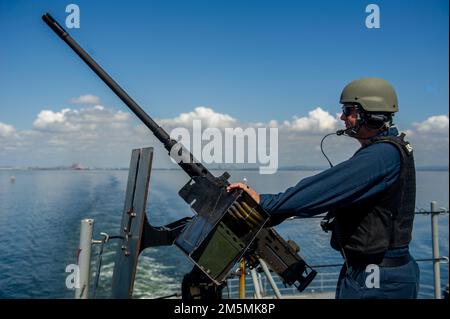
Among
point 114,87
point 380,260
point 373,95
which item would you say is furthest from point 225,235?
point 114,87

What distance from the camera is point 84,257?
2.71m

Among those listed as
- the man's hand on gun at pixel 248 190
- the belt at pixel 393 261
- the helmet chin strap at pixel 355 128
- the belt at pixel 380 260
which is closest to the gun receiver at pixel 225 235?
the man's hand on gun at pixel 248 190

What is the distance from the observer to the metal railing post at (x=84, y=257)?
105 inches

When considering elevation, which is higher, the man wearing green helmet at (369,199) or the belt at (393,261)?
the man wearing green helmet at (369,199)

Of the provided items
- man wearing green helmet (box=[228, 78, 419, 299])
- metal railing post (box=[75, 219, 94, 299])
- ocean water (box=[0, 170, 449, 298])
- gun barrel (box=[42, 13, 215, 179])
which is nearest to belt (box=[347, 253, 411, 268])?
man wearing green helmet (box=[228, 78, 419, 299])

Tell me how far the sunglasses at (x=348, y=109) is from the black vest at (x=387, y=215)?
262 millimetres

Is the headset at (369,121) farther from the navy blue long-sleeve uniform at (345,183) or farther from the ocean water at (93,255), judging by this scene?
the ocean water at (93,255)

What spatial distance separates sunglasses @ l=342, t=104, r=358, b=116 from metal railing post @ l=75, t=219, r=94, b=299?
5.82 ft

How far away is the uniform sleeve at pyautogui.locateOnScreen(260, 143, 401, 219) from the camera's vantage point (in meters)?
2.28

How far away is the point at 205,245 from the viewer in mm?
2488
